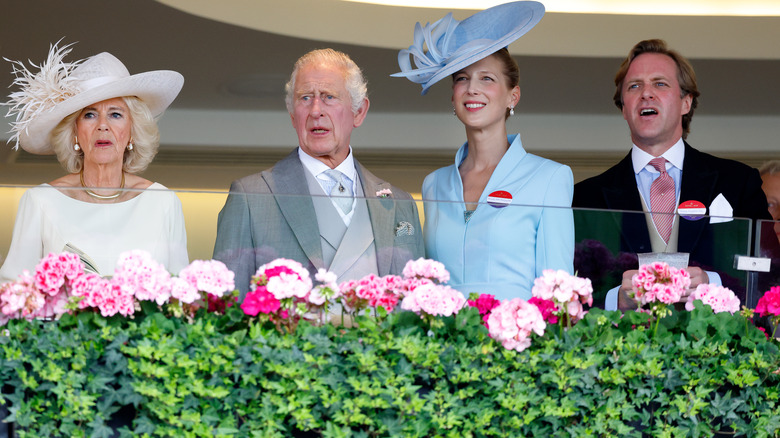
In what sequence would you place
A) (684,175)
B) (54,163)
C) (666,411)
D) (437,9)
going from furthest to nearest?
(54,163) < (437,9) < (684,175) < (666,411)

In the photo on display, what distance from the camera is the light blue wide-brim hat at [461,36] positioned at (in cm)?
320

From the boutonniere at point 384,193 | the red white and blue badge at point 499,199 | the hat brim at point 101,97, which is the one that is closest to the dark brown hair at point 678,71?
the red white and blue badge at point 499,199

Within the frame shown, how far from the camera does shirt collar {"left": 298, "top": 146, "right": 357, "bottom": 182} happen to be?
10.0ft

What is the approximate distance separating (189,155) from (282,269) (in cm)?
696

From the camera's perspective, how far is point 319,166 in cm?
306

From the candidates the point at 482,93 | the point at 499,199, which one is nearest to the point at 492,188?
the point at 499,199

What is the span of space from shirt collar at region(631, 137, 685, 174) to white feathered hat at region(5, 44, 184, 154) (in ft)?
5.70

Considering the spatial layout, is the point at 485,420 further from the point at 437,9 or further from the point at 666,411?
the point at 437,9

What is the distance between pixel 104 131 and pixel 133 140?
106 millimetres

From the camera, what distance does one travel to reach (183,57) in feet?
25.2

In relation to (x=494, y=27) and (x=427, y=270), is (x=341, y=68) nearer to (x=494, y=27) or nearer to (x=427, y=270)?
(x=494, y=27)

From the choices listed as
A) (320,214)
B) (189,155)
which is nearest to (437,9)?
(189,155)

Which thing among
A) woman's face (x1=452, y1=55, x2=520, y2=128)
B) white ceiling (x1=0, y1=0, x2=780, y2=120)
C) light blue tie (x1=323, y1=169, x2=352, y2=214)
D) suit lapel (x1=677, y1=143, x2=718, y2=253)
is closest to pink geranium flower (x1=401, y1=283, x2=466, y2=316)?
light blue tie (x1=323, y1=169, x2=352, y2=214)

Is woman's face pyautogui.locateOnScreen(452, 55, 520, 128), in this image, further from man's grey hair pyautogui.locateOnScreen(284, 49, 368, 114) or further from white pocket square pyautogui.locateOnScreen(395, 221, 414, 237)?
white pocket square pyautogui.locateOnScreen(395, 221, 414, 237)
